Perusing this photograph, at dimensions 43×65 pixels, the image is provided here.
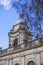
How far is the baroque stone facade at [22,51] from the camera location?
2747cm

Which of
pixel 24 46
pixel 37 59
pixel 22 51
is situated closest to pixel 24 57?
pixel 22 51

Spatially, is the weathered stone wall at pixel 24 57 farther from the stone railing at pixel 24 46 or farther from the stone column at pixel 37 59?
the stone railing at pixel 24 46

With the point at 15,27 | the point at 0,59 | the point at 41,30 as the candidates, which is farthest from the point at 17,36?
the point at 41,30

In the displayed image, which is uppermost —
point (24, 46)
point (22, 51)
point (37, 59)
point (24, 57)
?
point (24, 46)

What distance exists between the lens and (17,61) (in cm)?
3062

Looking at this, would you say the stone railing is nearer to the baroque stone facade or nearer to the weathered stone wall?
the baroque stone facade

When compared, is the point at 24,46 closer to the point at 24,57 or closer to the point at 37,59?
the point at 24,57

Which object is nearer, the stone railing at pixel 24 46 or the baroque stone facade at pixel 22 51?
the baroque stone facade at pixel 22 51

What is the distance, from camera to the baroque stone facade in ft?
90.1

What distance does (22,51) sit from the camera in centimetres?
2998

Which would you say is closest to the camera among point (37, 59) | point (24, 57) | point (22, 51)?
point (37, 59)

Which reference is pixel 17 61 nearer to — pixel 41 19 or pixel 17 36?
pixel 17 36

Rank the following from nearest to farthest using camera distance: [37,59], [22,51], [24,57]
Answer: [37,59]
[24,57]
[22,51]

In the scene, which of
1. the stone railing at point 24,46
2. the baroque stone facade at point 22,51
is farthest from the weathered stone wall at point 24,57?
the stone railing at point 24,46
